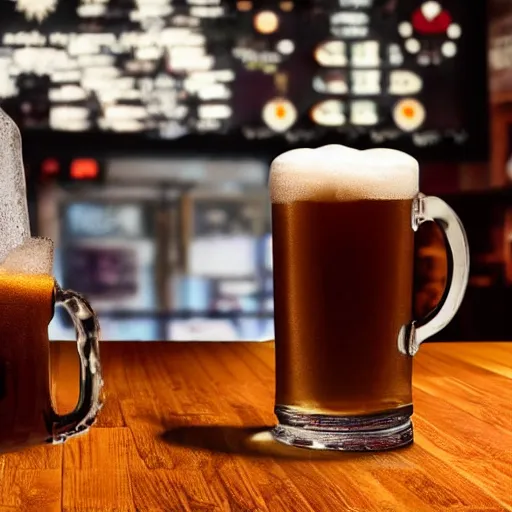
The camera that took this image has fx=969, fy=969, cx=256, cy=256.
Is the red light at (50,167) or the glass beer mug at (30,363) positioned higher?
the glass beer mug at (30,363)

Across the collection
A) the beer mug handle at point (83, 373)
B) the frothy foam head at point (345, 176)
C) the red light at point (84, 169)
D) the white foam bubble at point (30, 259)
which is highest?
the frothy foam head at point (345, 176)

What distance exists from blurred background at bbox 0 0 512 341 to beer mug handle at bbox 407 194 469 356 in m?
3.08

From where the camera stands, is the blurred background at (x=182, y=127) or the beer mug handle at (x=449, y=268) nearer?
the beer mug handle at (x=449, y=268)

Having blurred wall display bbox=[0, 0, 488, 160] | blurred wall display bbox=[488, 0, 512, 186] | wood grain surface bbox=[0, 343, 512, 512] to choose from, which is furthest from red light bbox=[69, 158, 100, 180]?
wood grain surface bbox=[0, 343, 512, 512]

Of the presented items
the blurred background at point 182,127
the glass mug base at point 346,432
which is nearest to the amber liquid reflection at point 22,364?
the glass mug base at point 346,432

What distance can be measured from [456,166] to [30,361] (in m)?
3.90

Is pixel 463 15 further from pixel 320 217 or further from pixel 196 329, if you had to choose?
pixel 320 217

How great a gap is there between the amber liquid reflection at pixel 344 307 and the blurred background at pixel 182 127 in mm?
3106

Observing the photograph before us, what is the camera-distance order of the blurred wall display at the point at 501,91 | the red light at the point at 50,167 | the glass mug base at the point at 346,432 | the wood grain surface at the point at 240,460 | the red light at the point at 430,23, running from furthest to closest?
the blurred wall display at the point at 501,91 < the red light at the point at 430,23 < the red light at the point at 50,167 < the glass mug base at the point at 346,432 < the wood grain surface at the point at 240,460

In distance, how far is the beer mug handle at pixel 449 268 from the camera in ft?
2.35

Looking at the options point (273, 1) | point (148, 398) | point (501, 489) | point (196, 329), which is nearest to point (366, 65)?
point (273, 1)

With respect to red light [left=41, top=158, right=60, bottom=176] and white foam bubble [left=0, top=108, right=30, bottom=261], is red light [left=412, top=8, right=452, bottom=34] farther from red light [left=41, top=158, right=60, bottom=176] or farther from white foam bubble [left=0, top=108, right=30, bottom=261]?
white foam bubble [left=0, top=108, right=30, bottom=261]

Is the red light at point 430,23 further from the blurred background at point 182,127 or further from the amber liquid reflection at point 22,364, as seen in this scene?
the amber liquid reflection at point 22,364

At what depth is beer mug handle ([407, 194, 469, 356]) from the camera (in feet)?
2.35
